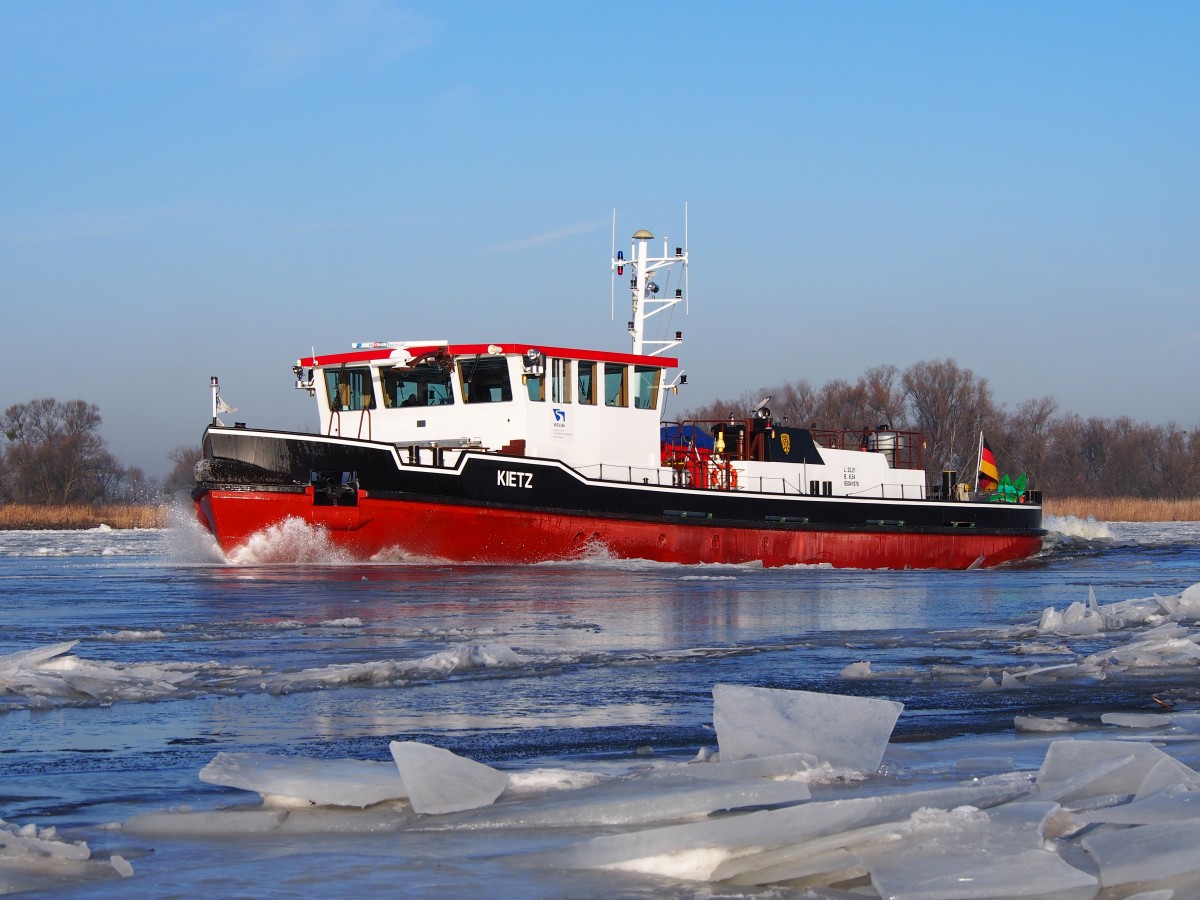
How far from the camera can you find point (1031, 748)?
491cm

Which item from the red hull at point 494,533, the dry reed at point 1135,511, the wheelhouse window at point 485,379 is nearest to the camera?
the red hull at point 494,533

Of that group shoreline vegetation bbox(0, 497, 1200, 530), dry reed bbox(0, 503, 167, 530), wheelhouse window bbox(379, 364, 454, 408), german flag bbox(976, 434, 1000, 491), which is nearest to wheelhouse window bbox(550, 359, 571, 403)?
wheelhouse window bbox(379, 364, 454, 408)

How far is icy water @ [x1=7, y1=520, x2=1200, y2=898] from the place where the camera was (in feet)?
10.7

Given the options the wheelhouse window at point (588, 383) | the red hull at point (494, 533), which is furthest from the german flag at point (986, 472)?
the wheelhouse window at point (588, 383)

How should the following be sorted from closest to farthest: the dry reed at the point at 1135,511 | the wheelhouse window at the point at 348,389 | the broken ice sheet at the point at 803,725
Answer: the broken ice sheet at the point at 803,725 → the wheelhouse window at the point at 348,389 → the dry reed at the point at 1135,511

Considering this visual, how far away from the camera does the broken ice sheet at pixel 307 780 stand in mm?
3875

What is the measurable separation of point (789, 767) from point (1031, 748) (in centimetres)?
133

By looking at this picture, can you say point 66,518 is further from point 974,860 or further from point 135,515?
point 974,860

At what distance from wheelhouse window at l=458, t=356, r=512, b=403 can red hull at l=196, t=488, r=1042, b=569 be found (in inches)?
87.9

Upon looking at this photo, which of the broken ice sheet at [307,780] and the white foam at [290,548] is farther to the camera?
the white foam at [290,548]

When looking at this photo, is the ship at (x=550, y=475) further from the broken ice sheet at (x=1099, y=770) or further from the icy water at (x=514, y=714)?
the broken ice sheet at (x=1099, y=770)

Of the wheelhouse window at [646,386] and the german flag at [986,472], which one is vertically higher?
the wheelhouse window at [646,386]

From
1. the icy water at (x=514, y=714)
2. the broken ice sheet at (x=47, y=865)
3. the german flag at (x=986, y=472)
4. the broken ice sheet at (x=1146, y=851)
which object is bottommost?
the icy water at (x=514, y=714)

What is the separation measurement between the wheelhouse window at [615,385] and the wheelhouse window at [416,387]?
2644 mm
